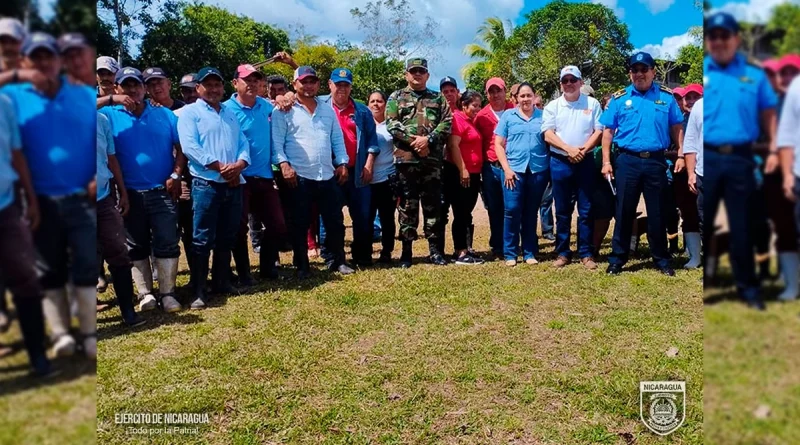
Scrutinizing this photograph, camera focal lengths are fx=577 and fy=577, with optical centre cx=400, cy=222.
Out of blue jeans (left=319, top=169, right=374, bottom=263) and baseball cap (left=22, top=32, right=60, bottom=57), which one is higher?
baseball cap (left=22, top=32, right=60, bottom=57)

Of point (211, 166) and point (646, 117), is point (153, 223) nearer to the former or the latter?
point (211, 166)

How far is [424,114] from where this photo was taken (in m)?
4.89

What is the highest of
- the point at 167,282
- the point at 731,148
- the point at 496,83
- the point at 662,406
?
the point at 496,83

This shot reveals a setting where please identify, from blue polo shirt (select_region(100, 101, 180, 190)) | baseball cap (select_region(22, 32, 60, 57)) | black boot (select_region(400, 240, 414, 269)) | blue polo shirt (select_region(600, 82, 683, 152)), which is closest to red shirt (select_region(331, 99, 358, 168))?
black boot (select_region(400, 240, 414, 269))

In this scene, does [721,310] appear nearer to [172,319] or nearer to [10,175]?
[10,175]

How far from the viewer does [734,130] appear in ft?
3.13

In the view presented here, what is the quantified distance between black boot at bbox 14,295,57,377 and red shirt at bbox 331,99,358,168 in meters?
4.16

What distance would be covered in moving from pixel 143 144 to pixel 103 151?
587 mm

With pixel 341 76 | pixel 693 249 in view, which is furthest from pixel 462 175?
pixel 693 249

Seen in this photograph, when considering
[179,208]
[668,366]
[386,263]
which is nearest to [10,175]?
[668,366]

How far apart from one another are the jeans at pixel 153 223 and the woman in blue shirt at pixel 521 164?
2.75 metres

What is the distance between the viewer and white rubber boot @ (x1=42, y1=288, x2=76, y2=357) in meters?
1.00

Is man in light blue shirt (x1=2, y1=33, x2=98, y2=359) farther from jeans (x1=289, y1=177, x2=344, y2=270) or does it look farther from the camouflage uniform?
the camouflage uniform

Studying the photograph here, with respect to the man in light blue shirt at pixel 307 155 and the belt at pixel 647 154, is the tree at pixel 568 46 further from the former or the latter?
the man in light blue shirt at pixel 307 155
